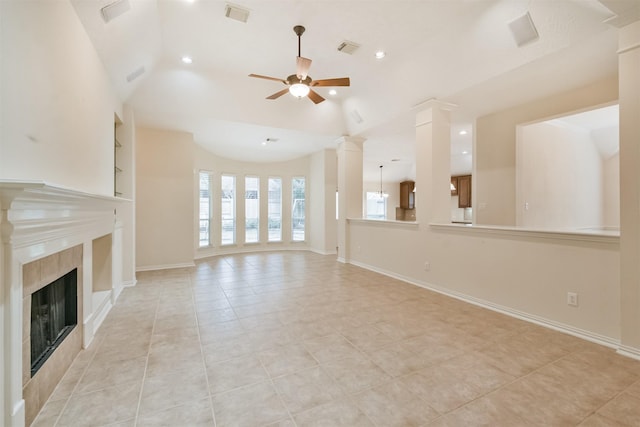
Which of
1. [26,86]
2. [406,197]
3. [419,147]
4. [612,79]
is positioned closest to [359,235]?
[419,147]

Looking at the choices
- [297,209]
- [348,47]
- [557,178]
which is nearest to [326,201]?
[297,209]

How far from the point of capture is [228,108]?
5.14 m

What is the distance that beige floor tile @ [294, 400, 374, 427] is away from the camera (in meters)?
1.65

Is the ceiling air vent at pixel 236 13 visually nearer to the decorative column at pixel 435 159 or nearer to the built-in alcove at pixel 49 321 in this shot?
the decorative column at pixel 435 159

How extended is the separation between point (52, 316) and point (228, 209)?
589 centimetres

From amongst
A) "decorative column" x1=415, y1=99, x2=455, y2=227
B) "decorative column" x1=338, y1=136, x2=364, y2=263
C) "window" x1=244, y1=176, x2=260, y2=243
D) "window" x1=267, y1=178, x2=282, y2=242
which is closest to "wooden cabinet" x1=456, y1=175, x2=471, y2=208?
"decorative column" x1=338, y1=136, x2=364, y2=263

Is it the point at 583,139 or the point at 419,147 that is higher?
the point at 583,139

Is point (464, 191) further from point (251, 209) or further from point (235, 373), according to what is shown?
point (235, 373)

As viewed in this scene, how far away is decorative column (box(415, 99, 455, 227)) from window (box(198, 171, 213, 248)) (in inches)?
217

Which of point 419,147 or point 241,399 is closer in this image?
point 241,399

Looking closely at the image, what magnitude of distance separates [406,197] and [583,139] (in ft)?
21.2

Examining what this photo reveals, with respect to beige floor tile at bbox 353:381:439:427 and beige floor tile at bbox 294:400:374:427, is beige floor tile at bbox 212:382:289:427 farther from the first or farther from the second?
beige floor tile at bbox 353:381:439:427

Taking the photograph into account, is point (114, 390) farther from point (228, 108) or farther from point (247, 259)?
point (247, 259)

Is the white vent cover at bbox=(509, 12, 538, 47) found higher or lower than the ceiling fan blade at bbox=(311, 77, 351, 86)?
higher
